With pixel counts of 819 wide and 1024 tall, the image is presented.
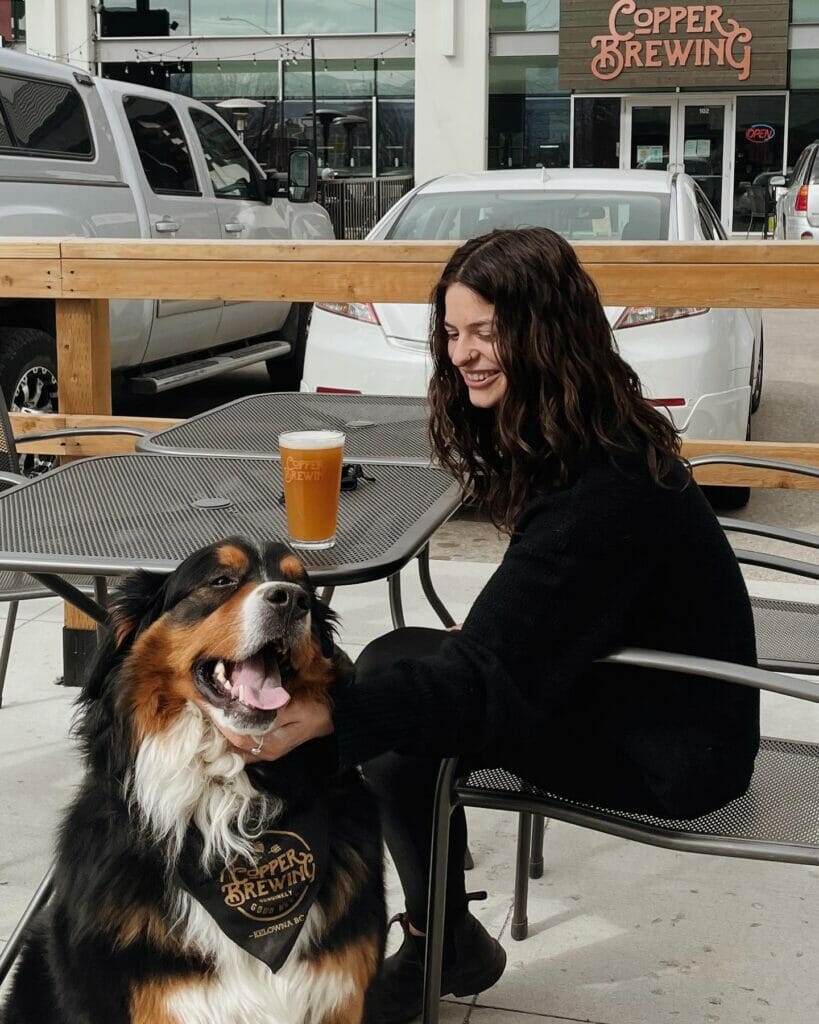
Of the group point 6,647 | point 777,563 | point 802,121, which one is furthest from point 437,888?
point 802,121

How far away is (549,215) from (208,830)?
5.07 m

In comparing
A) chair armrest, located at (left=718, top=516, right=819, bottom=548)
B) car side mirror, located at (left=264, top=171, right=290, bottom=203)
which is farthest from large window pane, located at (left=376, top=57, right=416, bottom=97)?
chair armrest, located at (left=718, top=516, right=819, bottom=548)

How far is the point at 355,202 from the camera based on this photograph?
2069 cm

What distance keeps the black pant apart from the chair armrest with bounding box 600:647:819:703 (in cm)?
20

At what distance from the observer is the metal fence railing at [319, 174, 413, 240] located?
20062 mm

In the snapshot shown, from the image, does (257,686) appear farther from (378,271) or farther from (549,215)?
(549,215)

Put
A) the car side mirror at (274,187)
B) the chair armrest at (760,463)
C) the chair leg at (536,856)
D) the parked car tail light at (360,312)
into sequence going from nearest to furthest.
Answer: the chair leg at (536,856) < the chair armrest at (760,463) < the parked car tail light at (360,312) < the car side mirror at (274,187)

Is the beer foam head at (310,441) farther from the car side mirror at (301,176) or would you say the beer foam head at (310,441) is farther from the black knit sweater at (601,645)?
the car side mirror at (301,176)

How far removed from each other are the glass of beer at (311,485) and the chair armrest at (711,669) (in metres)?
0.54

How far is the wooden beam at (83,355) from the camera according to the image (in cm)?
473

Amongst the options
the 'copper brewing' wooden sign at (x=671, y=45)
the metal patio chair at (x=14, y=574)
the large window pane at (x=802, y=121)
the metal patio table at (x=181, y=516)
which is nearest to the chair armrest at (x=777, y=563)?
the metal patio table at (x=181, y=516)

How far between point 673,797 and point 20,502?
142 cm

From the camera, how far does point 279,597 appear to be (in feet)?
6.33

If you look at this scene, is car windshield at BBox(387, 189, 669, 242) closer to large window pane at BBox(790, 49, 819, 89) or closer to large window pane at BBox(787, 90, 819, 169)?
large window pane at BBox(787, 90, 819, 169)
